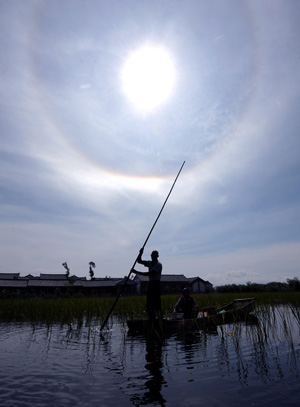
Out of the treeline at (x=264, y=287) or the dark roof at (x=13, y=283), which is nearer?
the treeline at (x=264, y=287)

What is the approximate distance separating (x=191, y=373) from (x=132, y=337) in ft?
11.1

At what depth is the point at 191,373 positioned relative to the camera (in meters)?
4.22

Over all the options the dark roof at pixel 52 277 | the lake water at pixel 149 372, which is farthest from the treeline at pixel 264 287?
the dark roof at pixel 52 277

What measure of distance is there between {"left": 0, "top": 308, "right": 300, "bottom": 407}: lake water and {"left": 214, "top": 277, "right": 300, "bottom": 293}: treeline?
25.4 m

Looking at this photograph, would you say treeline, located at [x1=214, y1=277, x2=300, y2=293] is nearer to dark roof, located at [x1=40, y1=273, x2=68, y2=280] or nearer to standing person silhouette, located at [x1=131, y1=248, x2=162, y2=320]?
standing person silhouette, located at [x1=131, y1=248, x2=162, y2=320]

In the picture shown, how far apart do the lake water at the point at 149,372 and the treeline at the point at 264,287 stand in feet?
83.2

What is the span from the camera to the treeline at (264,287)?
2874cm

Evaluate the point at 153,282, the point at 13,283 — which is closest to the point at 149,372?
the point at 153,282

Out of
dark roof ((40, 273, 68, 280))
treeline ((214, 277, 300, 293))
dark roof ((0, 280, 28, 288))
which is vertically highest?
dark roof ((40, 273, 68, 280))

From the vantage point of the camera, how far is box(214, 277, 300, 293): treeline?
28736 millimetres

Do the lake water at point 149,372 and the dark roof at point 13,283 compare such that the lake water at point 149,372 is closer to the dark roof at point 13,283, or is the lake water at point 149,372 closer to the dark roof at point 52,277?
the dark roof at point 13,283

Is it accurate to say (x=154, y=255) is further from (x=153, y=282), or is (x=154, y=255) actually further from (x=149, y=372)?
(x=149, y=372)

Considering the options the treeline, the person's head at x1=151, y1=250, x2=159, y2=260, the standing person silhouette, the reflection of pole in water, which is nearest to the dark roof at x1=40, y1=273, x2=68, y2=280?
the treeline

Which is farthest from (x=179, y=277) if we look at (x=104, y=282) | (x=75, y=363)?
(x=75, y=363)
